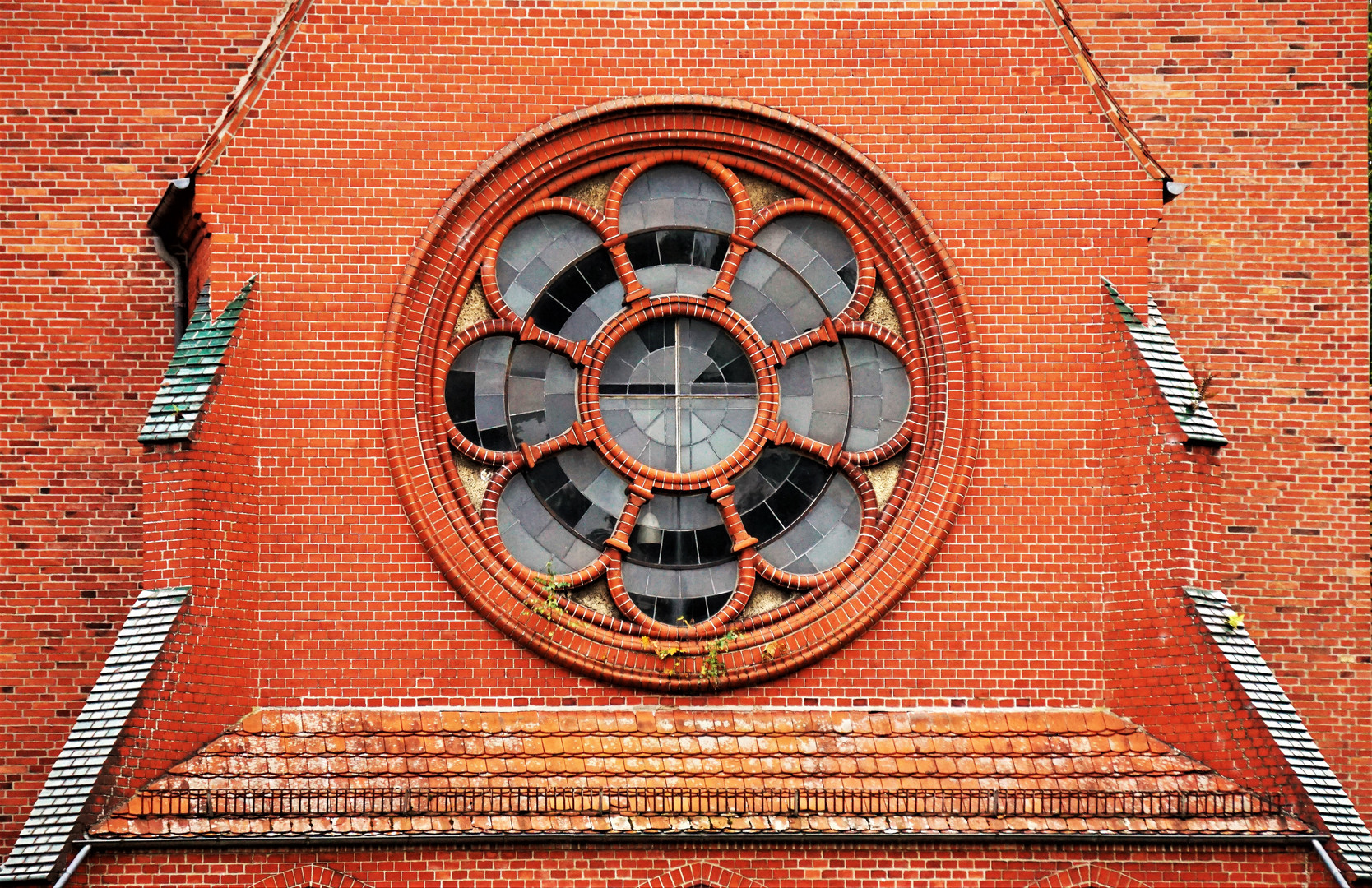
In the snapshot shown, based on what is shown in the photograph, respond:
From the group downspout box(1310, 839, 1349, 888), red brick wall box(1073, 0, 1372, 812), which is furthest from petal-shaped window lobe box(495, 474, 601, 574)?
red brick wall box(1073, 0, 1372, 812)

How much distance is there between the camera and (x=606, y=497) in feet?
41.7

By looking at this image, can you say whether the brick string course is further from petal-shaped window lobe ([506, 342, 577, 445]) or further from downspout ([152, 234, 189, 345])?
petal-shaped window lobe ([506, 342, 577, 445])

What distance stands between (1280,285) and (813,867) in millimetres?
6904

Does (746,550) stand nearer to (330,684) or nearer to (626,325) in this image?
(626,325)

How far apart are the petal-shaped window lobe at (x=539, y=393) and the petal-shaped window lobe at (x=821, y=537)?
1.89m

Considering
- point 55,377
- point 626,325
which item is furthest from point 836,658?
point 55,377

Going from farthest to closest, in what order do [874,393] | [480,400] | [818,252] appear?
[818,252] < [874,393] < [480,400]

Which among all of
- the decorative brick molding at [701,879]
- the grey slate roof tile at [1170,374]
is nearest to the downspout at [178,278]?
the decorative brick molding at [701,879]

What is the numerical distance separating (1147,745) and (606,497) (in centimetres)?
446

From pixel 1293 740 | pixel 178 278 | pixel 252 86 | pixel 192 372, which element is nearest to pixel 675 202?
pixel 252 86

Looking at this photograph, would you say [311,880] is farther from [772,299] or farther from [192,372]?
[772,299]

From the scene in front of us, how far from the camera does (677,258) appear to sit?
1303cm

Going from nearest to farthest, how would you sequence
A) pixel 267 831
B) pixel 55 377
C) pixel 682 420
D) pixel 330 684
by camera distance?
pixel 267 831
pixel 330 684
pixel 682 420
pixel 55 377

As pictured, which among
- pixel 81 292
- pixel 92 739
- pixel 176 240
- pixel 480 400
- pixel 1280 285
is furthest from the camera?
pixel 1280 285
